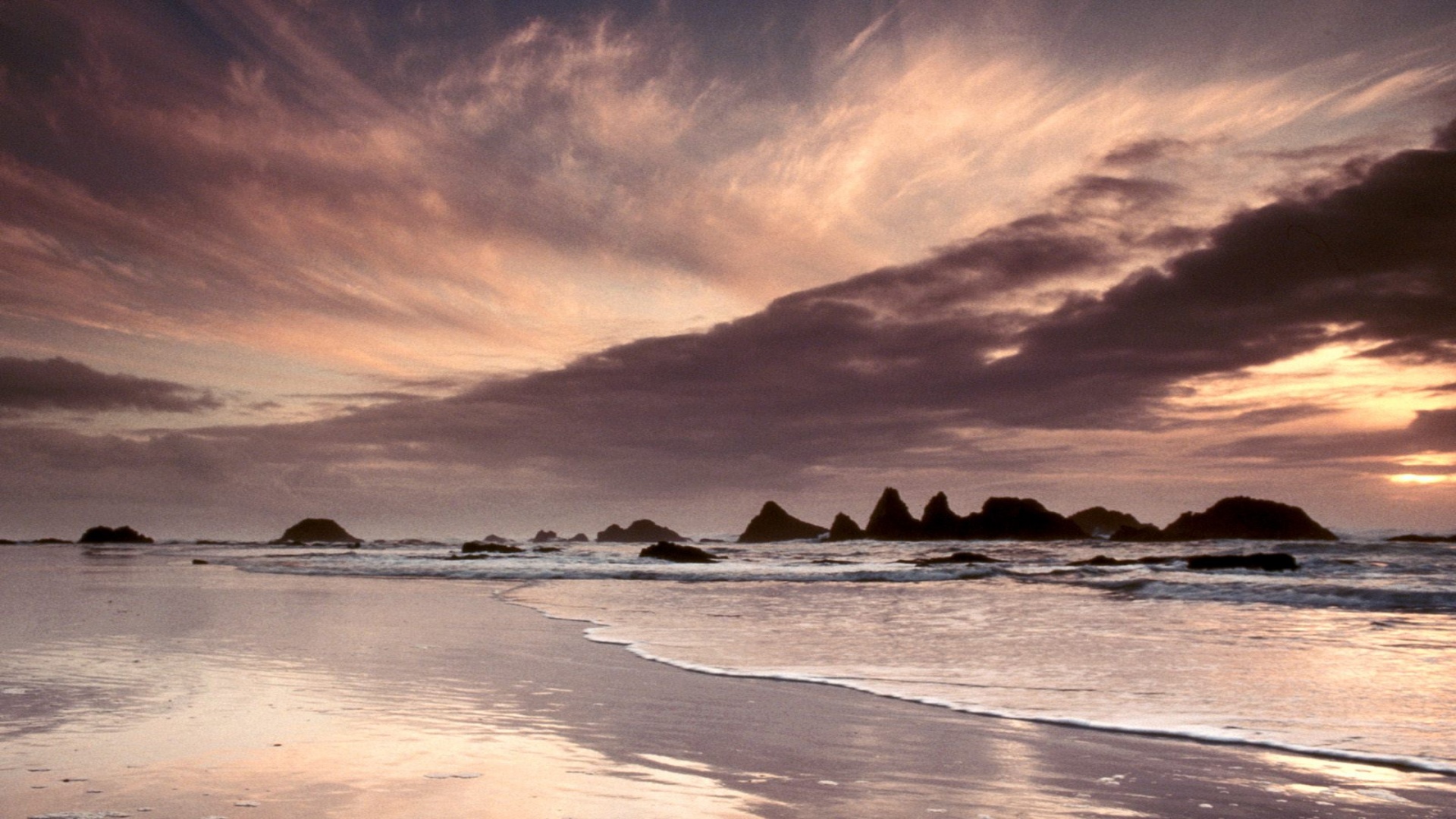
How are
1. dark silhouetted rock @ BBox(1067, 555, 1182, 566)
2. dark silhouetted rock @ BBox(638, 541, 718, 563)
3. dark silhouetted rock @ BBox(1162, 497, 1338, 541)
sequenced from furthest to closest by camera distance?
dark silhouetted rock @ BBox(1162, 497, 1338, 541) < dark silhouetted rock @ BBox(638, 541, 718, 563) < dark silhouetted rock @ BBox(1067, 555, 1182, 566)

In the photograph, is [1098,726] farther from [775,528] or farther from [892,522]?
[775,528]

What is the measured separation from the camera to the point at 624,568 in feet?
122

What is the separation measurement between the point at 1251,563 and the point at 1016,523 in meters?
53.3

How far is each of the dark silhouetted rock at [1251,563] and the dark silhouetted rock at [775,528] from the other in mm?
84942

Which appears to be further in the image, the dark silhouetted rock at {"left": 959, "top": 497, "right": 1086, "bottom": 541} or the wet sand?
the dark silhouetted rock at {"left": 959, "top": 497, "right": 1086, "bottom": 541}

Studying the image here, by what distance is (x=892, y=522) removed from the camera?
90.9 m

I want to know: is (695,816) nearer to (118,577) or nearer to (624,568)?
(118,577)

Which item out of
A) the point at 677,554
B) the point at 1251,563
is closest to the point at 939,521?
the point at 677,554

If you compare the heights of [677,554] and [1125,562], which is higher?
[677,554]

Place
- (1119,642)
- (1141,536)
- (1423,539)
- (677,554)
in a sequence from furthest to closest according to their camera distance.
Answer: (1141,536)
(1423,539)
(677,554)
(1119,642)

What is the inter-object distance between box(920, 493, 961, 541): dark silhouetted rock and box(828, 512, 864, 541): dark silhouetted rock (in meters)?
12.3

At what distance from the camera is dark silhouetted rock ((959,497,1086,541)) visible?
78.3 m

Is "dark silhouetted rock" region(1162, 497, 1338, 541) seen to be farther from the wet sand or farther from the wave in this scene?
the wet sand

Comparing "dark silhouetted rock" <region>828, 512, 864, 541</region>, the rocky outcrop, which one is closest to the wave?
the rocky outcrop
